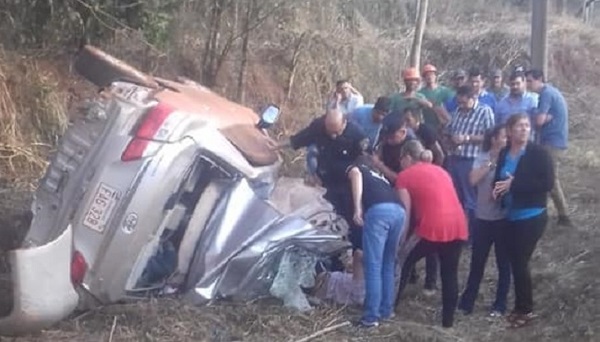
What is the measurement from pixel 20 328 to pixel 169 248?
1084 mm

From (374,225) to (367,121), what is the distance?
223 cm

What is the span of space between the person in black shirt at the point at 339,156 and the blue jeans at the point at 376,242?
37cm

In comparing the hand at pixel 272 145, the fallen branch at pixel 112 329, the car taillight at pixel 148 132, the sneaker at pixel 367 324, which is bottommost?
the sneaker at pixel 367 324

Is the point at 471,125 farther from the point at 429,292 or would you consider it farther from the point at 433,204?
the point at 433,204

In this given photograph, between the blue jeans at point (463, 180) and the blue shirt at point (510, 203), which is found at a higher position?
the blue shirt at point (510, 203)

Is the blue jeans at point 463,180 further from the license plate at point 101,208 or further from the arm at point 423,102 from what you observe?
the license plate at point 101,208

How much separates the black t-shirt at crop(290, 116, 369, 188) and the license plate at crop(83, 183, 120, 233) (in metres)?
1.70

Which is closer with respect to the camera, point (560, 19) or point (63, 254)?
point (63, 254)

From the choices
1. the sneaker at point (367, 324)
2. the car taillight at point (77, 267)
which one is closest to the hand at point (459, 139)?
the sneaker at point (367, 324)

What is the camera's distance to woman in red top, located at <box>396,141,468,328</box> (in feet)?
23.0

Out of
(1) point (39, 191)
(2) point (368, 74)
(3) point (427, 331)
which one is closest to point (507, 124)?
(3) point (427, 331)

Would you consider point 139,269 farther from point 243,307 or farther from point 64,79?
point 64,79

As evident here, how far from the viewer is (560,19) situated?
2608 centimetres

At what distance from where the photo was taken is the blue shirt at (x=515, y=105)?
9.36m
